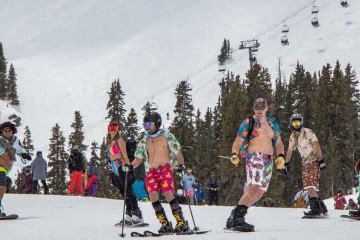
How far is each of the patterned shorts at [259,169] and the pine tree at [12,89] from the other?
11380 centimetres

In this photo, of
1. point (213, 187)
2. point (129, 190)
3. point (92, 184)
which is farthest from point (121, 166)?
point (213, 187)

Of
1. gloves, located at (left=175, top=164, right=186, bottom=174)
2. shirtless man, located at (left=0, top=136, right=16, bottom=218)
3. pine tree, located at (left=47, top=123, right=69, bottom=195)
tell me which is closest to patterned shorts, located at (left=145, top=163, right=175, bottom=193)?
gloves, located at (left=175, top=164, right=186, bottom=174)

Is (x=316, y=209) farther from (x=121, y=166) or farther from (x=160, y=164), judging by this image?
(x=160, y=164)

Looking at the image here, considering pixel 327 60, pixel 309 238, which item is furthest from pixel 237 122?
pixel 327 60

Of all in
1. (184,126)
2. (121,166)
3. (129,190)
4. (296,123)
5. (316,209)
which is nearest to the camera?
(121,166)

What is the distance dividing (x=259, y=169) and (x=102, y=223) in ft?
12.6

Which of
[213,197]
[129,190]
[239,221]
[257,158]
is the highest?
[213,197]

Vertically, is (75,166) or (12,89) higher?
(12,89)

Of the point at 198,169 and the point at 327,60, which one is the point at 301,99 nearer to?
the point at 198,169

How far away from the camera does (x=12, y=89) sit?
120875 mm

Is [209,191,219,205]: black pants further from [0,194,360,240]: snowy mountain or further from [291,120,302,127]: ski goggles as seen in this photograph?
[291,120,302,127]: ski goggles

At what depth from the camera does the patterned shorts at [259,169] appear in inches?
328

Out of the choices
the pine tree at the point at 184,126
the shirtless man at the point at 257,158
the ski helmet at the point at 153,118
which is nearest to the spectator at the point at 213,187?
the shirtless man at the point at 257,158

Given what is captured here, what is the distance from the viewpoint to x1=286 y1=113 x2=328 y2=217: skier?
11445mm
